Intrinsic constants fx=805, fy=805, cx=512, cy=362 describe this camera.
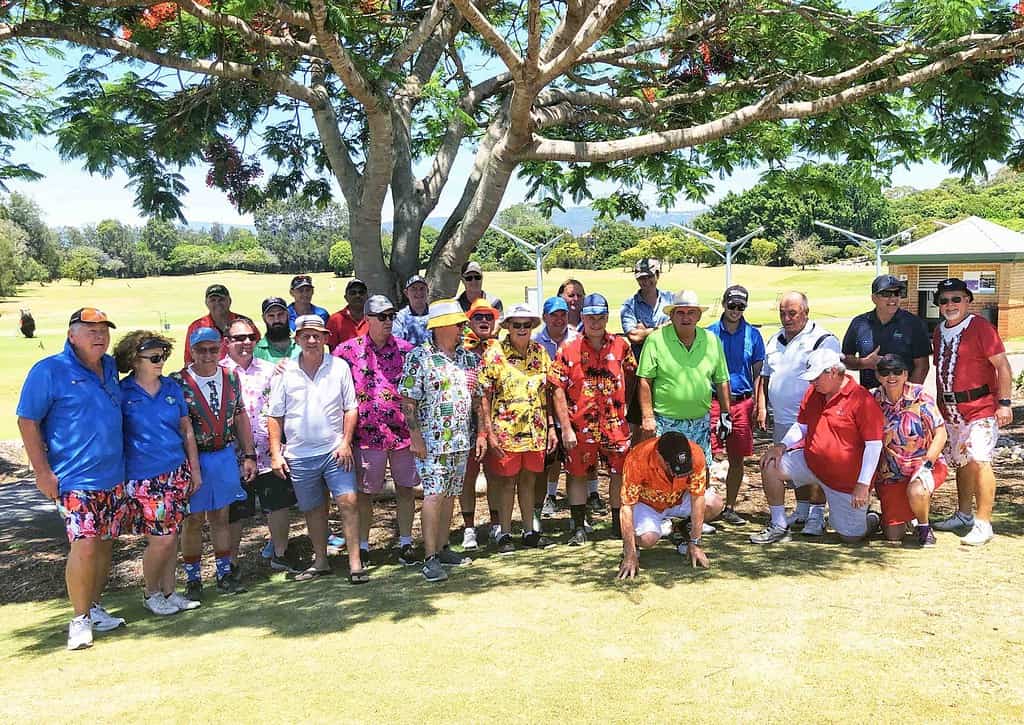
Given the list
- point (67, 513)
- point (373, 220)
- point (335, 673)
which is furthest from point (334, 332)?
point (335, 673)

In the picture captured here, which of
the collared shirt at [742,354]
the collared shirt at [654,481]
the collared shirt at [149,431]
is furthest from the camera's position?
the collared shirt at [742,354]

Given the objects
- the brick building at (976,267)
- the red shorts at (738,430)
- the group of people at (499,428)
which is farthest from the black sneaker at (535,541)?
the brick building at (976,267)

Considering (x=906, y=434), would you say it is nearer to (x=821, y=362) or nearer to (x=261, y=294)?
(x=821, y=362)

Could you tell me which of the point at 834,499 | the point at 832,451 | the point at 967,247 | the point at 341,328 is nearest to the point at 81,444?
the point at 341,328

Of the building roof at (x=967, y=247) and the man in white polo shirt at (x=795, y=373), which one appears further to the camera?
the building roof at (x=967, y=247)

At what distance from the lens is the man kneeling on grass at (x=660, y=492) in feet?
17.4

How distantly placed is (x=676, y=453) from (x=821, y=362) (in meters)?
1.39

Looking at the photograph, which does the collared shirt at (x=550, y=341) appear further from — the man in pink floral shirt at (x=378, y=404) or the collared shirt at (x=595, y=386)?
the man in pink floral shirt at (x=378, y=404)

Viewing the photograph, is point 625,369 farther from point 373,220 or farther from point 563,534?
point 373,220

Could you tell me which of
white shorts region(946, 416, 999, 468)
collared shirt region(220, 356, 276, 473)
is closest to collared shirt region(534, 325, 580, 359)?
collared shirt region(220, 356, 276, 473)

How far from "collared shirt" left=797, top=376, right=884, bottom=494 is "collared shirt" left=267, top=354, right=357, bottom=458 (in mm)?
3528

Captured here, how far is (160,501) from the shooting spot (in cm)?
522

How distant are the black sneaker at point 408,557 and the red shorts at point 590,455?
1.41 metres

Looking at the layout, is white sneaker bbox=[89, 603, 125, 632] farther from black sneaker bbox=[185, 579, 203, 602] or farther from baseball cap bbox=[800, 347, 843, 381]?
baseball cap bbox=[800, 347, 843, 381]
